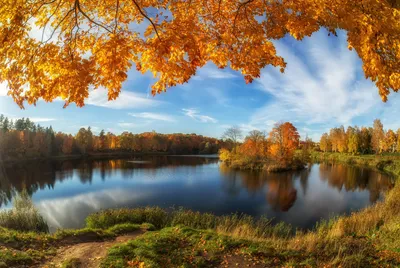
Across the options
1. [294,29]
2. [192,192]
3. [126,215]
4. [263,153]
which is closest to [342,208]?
[192,192]

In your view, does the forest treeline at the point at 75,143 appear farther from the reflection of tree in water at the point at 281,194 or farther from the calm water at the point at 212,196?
the reflection of tree in water at the point at 281,194

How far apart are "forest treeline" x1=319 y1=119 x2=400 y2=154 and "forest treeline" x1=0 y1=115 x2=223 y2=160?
46.6 metres

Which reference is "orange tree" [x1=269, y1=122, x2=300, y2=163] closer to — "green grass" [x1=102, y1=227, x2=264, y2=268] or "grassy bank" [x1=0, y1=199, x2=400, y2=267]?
"grassy bank" [x1=0, y1=199, x2=400, y2=267]

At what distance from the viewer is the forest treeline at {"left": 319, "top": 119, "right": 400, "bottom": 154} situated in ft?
200

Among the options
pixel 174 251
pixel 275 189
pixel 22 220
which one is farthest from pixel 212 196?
pixel 174 251

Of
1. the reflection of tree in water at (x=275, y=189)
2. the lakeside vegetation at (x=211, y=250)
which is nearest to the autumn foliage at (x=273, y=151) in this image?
the reflection of tree in water at (x=275, y=189)

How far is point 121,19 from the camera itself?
575 centimetres

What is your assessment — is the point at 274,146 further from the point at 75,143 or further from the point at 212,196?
the point at 75,143

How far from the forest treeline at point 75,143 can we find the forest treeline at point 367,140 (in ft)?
153

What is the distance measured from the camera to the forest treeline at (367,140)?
6109 cm

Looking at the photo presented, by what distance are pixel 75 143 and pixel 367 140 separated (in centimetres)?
8073

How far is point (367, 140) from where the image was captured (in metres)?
64.5

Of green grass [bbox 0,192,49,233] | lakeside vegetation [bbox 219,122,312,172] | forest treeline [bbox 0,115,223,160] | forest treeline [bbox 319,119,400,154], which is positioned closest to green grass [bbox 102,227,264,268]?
green grass [bbox 0,192,49,233]

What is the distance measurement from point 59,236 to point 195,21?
24.8 ft
